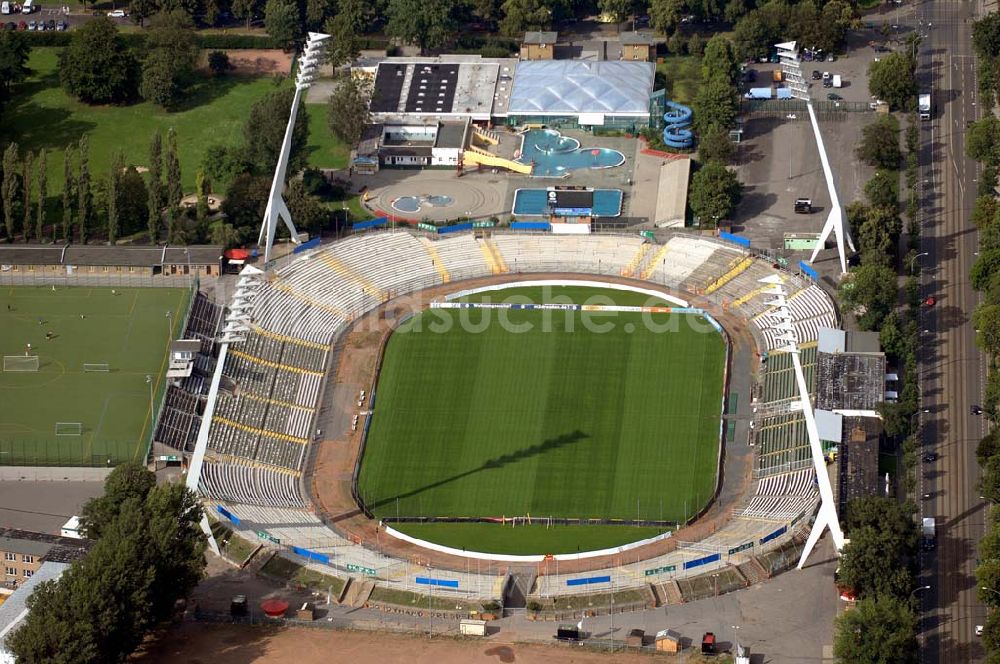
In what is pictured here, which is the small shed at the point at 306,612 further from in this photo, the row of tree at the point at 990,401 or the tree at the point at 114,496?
the row of tree at the point at 990,401

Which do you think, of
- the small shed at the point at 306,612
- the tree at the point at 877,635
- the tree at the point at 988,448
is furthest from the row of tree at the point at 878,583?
the small shed at the point at 306,612

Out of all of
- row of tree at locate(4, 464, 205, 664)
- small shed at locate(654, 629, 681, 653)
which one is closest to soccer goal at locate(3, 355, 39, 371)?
row of tree at locate(4, 464, 205, 664)

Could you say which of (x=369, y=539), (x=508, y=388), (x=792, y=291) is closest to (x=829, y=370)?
(x=792, y=291)

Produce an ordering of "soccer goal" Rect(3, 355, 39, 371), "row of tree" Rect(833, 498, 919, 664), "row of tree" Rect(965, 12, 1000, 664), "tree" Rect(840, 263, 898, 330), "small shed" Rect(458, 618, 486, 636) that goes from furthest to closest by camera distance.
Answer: "soccer goal" Rect(3, 355, 39, 371)
"tree" Rect(840, 263, 898, 330)
"small shed" Rect(458, 618, 486, 636)
"row of tree" Rect(965, 12, 1000, 664)
"row of tree" Rect(833, 498, 919, 664)

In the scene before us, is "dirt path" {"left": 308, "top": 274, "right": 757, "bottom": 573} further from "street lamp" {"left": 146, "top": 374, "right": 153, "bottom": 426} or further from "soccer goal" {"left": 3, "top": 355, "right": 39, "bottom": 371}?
"soccer goal" {"left": 3, "top": 355, "right": 39, "bottom": 371}

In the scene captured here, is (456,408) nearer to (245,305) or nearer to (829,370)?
(245,305)

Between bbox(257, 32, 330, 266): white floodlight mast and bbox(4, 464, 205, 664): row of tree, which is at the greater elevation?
bbox(257, 32, 330, 266): white floodlight mast

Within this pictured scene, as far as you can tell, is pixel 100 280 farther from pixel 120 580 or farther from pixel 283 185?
pixel 120 580
